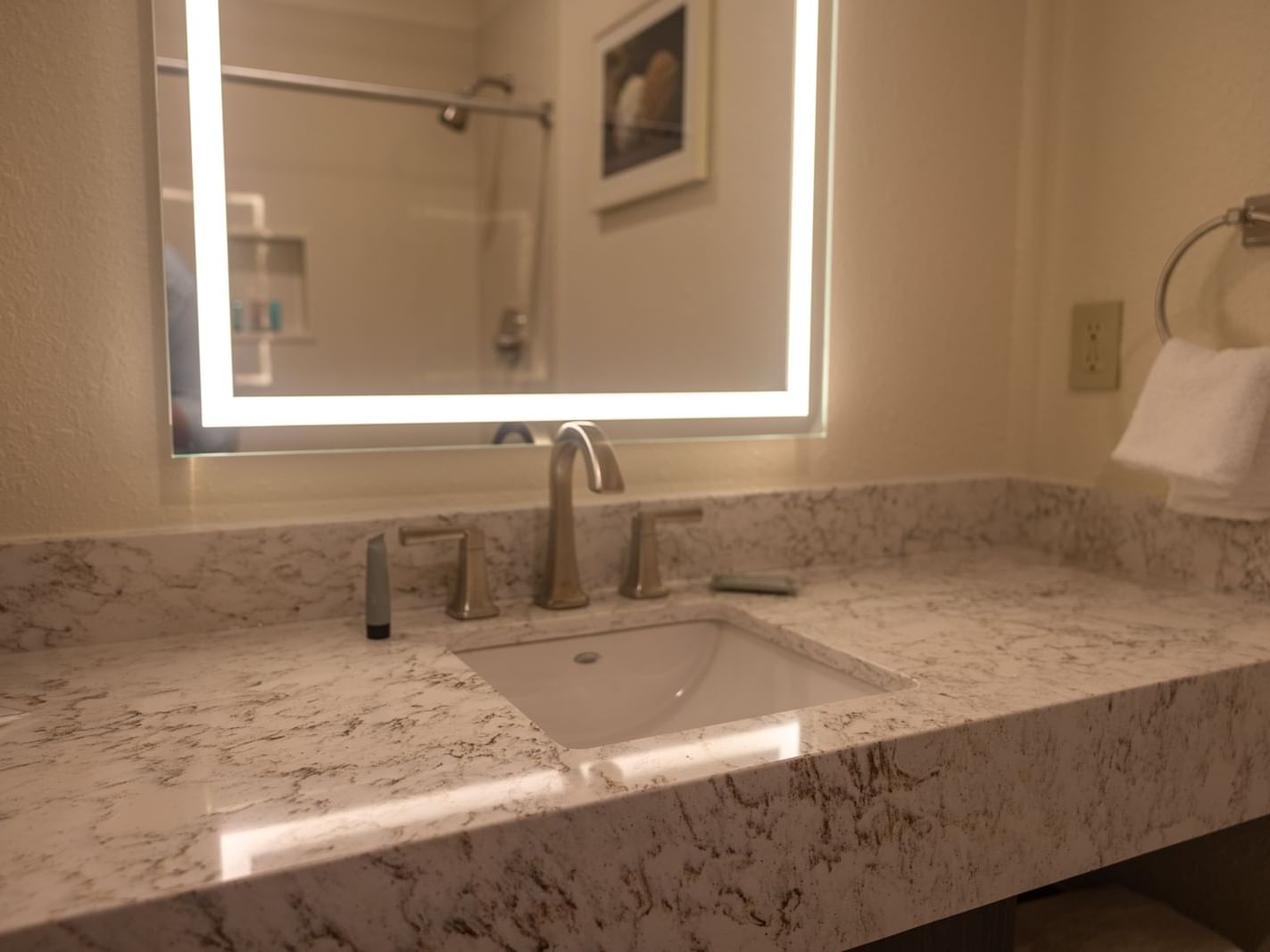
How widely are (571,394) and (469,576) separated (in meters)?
0.28

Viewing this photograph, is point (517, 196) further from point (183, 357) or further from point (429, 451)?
point (183, 357)

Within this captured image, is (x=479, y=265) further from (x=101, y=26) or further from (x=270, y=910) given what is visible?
(x=270, y=910)

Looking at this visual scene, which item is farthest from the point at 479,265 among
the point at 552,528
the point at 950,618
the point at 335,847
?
the point at 335,847

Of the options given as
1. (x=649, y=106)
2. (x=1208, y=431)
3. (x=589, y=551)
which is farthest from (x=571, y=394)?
(x=1208, y=431)

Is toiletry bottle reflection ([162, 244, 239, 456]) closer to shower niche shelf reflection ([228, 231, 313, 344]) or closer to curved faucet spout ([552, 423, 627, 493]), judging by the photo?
shower niche shelf reflection ([228, 231, 313, 344])

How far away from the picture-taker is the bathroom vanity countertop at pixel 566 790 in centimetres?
53

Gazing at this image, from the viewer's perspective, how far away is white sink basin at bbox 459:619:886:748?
0.97 m

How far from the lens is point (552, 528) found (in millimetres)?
1051

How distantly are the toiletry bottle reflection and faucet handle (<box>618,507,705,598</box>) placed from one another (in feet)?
1.57

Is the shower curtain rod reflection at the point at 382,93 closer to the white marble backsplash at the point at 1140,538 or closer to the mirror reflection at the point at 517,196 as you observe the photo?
the mirror reflection at the point at 517,196

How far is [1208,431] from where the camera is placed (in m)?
1.03

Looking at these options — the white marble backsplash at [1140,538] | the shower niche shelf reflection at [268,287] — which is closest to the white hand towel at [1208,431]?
the white marble backsplash at [1140,538]

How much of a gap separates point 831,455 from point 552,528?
45 centimetres

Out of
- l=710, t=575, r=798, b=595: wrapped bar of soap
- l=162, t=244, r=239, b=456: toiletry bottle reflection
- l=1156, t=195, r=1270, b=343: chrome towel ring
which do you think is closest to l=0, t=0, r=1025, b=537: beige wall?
l=162, t=244, r=239, b=456: toiletry bottle reflection
